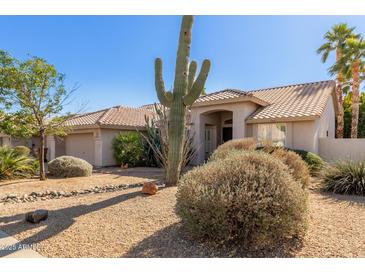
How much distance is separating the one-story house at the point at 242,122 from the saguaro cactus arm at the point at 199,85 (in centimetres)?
620

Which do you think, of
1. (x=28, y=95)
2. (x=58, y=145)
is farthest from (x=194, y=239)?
(x=58, y=145)

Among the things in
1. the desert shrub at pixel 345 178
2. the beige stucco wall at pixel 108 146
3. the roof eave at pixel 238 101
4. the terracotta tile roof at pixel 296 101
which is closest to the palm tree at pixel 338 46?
the terracotta tile roof at pixel 296 101

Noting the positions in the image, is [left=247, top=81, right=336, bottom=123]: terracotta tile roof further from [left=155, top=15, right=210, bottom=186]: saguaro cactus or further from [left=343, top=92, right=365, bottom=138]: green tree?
[left=155, top=15, right=210, bottom=186]: saguaro cactus

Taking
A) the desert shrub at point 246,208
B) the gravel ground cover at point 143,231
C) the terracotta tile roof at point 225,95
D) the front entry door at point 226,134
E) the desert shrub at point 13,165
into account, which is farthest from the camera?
the front entry door at point 226,134

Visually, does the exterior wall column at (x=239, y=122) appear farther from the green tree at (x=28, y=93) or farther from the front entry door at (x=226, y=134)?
the green tree at (x=28, y=93)

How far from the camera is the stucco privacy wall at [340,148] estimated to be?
13907mm

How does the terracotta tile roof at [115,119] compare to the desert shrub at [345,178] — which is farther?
the terracotta tile roof at [115,119]

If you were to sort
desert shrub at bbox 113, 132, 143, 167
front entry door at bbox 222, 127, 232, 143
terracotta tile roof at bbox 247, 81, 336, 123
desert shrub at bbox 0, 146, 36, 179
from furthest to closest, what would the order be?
front entry door at bbox 222, 127, 232, 143
desert shrub at bbox 113, 132, 143, 167
terracotta tile roof at bbox 247, 81, 336, 123
desert shrub at bbox 0, 146, 36, 179

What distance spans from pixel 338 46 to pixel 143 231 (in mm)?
22768

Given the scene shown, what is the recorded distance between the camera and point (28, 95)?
→ 1121 cm

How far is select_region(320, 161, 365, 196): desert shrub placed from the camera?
8016 mm

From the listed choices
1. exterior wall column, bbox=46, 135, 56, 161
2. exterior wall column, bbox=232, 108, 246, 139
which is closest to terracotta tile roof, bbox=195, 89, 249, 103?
exterior wall column, bbox=232, 108, 246, 139

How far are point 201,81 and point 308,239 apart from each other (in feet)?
18.1

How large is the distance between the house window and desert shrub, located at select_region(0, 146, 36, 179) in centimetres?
1351
